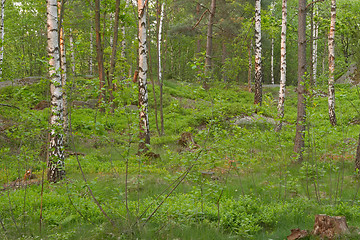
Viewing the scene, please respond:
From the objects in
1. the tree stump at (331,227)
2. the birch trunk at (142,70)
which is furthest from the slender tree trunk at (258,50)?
the tree stump at (331,227)

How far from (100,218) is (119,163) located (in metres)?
→ 4.83

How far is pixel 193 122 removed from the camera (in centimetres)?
1686

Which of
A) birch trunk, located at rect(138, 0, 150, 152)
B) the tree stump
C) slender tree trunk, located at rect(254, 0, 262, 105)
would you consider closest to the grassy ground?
the tree stump

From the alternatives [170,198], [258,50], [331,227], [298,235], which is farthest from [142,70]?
[258,50]

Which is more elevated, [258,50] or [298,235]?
[258,50]

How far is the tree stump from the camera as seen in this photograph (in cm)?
429

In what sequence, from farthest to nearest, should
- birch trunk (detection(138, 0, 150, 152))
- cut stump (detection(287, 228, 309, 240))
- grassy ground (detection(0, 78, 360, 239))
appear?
1. birch trunk (detection(138, 0, 150, 152))
2. grassy ground (detection(0, 78, 360, 239))
3. cut stump (detection(287, 228, 309, 240))

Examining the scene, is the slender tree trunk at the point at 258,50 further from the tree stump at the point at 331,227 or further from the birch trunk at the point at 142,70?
the tree stump at the point at 331,227

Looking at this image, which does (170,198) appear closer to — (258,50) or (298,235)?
(298,235)

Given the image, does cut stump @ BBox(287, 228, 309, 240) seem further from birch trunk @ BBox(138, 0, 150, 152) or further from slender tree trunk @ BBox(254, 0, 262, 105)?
slender tree trunk @ BBox(254, 0, 262, 105)

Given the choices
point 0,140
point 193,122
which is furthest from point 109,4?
point 0,140

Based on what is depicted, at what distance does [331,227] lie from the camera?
4320 mm

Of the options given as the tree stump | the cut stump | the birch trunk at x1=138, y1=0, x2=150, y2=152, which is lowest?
the cut stump

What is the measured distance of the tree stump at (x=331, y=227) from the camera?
14.1 feet
